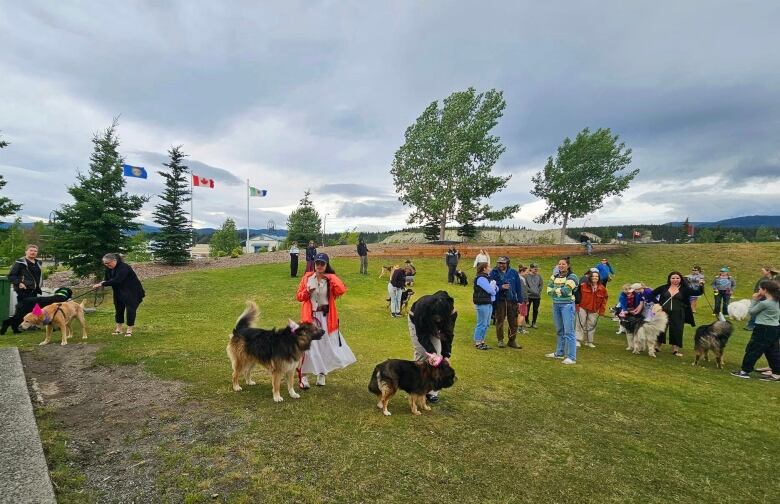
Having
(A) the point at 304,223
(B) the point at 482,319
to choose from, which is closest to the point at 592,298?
(B) the point at 482,319

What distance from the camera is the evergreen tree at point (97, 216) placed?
18984mm

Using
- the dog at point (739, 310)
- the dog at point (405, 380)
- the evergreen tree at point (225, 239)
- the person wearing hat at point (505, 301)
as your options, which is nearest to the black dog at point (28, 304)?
the dog at point (405, 380)

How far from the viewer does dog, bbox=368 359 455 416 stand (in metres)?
5.05

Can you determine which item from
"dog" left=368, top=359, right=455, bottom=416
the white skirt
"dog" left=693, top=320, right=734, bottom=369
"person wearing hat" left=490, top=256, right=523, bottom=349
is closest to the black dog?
the white skirt

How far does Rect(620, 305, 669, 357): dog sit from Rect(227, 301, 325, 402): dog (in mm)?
8423

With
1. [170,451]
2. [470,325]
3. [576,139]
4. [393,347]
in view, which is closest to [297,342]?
[170,451]

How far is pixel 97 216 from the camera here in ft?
63.9

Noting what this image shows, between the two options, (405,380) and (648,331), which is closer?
(405,380)

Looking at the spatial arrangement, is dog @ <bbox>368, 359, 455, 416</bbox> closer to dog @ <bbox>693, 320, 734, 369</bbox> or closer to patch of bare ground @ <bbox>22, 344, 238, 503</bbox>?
patch of bare ground @ <bbox>22, 344, 238, 503</bbox>

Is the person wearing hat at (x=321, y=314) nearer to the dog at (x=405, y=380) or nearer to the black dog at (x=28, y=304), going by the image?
the dog at (x=405, y=380)

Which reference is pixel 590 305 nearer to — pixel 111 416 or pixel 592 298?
pixel 592 298

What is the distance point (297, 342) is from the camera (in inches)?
209

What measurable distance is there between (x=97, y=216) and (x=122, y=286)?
14688 mm

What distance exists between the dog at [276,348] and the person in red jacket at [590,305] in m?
7.45
